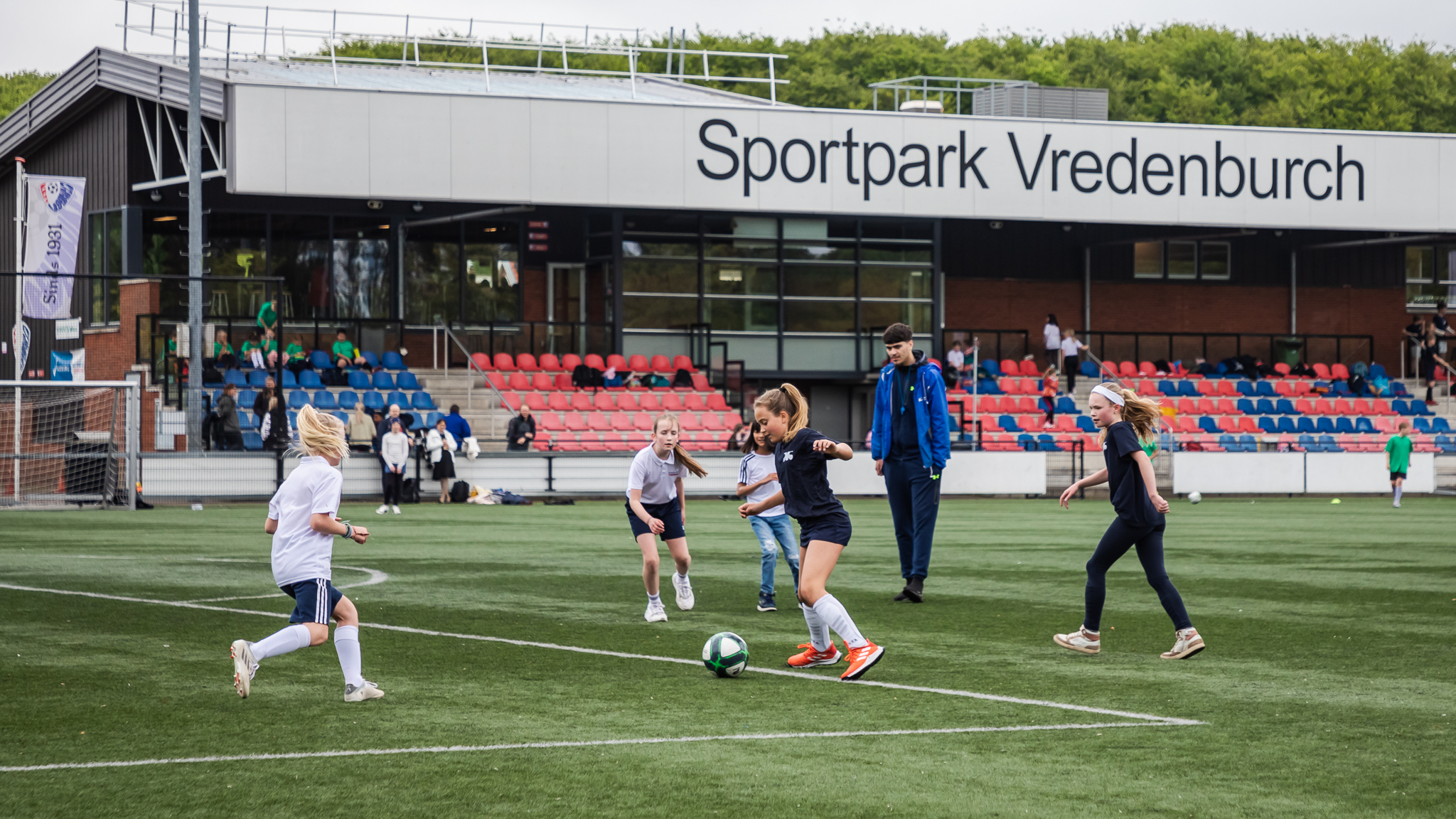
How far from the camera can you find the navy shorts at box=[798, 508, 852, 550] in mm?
8602

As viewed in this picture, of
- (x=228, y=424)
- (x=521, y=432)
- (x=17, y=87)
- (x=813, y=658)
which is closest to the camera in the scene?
(x=813, y=658)

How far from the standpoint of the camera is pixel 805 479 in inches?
343

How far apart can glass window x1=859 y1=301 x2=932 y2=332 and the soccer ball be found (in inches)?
1254

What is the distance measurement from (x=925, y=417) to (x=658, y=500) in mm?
2197

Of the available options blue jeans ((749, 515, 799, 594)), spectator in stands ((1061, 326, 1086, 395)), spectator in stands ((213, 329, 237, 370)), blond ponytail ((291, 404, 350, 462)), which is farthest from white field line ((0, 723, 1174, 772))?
spectator in stands ((1061, 326, 1086, 395))

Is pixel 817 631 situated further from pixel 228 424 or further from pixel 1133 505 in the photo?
pixel 228 424

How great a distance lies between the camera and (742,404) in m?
35.9

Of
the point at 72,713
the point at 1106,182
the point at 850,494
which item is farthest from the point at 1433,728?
the point at 1106,182

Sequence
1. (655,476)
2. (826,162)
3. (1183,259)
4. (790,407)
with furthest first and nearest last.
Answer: (1183,259) → (826,162) → (655,476) → (790,407)

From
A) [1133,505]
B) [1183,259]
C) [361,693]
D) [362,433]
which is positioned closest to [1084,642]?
[1133,505]

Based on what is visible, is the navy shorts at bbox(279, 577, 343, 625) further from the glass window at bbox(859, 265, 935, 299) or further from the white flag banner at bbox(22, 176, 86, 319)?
the glass window at bbox(859, 265, 935, 299)

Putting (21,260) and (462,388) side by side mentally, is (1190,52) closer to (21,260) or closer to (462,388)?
(462,388)

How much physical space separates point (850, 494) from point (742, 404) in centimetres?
540

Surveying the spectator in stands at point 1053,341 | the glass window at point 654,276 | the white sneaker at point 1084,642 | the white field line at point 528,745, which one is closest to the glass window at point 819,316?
the glass window at point 654,276
